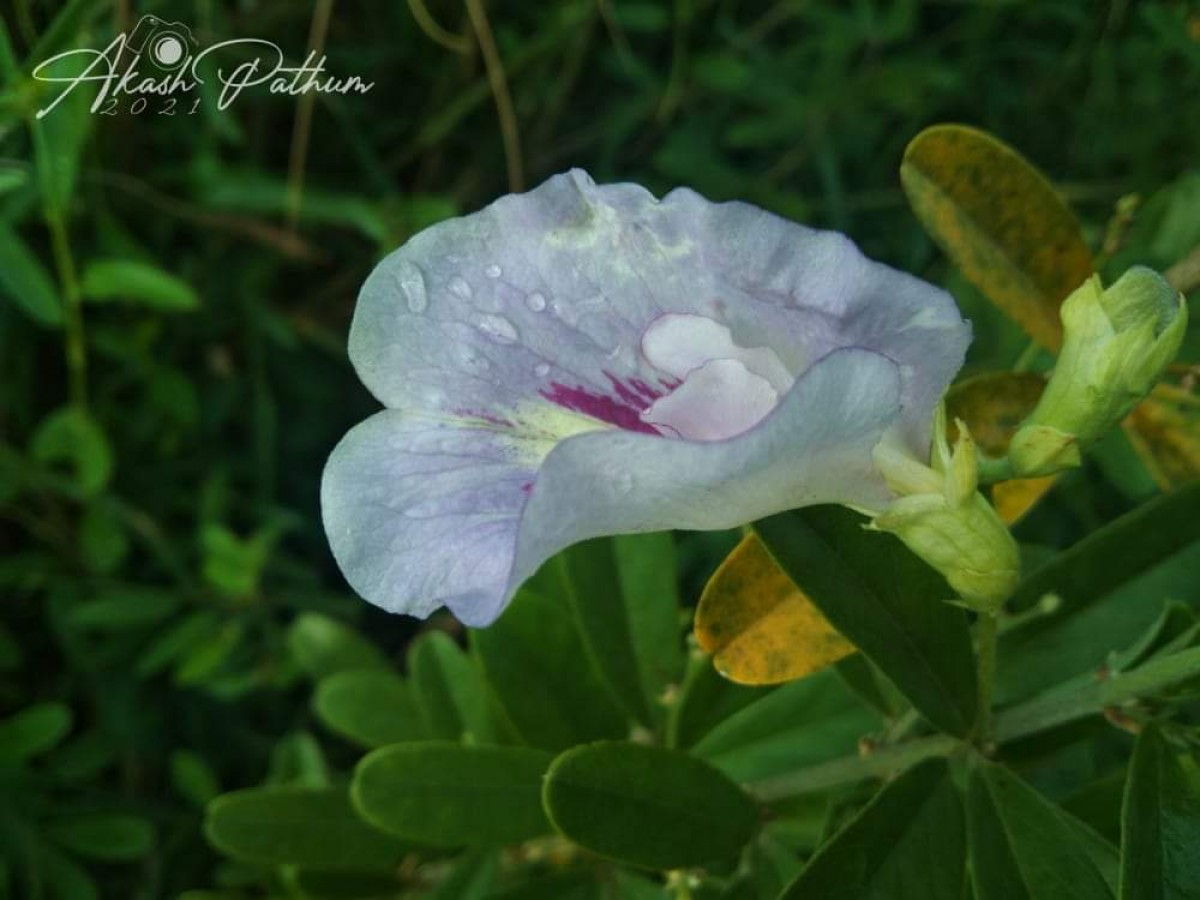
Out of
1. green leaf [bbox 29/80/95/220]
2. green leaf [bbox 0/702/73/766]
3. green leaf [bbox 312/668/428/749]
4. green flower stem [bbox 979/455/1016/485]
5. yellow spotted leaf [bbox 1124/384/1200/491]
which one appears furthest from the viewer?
green leaf [bbox 0/702/73/766]

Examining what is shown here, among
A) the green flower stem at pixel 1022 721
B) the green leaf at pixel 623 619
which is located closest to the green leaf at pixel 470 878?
the green leaf at pixel 623 619

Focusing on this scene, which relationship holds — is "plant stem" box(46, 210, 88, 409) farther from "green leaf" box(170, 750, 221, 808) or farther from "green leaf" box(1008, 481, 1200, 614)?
"green leaf" box(1008, 481, 1200, 614)

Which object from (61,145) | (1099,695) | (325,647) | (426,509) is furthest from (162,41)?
(1099,695)

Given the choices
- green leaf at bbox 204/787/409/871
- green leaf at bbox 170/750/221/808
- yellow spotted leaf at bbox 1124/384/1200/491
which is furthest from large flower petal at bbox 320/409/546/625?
green leaf at bbox 170/750/221/808

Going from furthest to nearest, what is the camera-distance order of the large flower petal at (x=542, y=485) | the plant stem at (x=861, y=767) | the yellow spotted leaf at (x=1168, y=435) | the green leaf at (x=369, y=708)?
the green leaf at (x=369, y=708) < the yellow spotted leaf at (x=1168, y=435) < the plant stem at (x=861, y=767) < the large flower petal at (x=542, y=485)

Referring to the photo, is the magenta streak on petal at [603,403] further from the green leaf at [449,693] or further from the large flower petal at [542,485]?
the green leaf at [449,693]

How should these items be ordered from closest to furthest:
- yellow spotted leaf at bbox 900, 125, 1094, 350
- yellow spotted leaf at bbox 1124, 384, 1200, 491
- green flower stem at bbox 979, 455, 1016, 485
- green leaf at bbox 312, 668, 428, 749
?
1. green flower stem at bbox 979, 455, 1016, 485
2. yellow spotted leaf at bbox 900, 125, 1094, 350
3. yellow spotted leaf at bbox 1124, 384, 1200, 491
4. green leaf at bbox 312, 668, 428, 749
